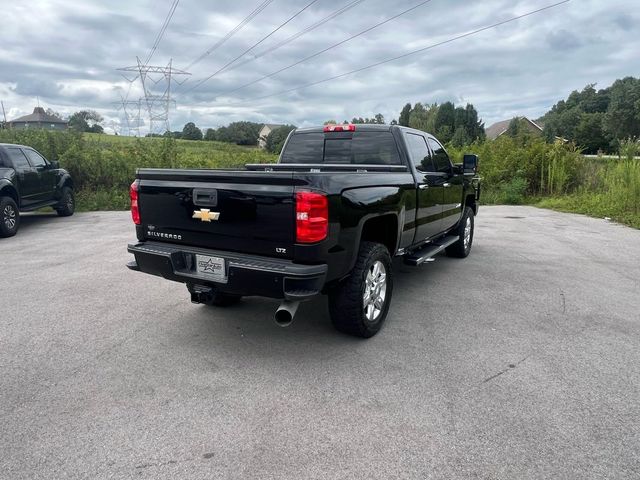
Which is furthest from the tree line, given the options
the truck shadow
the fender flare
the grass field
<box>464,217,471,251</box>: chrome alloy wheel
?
the fender flare

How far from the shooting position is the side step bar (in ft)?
16.1

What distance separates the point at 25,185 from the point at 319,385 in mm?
9555

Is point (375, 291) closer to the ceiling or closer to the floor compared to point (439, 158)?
closer to the floor

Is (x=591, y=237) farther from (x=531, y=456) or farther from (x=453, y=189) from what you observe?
(x=531, y=456)

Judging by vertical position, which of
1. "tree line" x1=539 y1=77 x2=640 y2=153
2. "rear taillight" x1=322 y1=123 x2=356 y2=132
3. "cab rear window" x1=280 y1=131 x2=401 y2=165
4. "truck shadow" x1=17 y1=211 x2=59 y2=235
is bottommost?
"truck shadow" x1=17 y1=211 x2=59 y2=235

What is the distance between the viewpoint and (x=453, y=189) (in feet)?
20.3

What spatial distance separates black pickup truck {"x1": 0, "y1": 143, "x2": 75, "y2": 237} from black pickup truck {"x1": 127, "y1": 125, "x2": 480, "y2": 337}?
6.90 metres

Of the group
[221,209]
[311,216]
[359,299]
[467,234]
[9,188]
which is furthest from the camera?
[9,188]

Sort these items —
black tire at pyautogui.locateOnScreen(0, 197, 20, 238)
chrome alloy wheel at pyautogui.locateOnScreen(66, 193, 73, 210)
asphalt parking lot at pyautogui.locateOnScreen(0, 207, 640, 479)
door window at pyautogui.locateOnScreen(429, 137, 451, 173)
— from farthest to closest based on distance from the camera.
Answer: chrome alloy wheel at pyautogui.locateOnScreen(66, 193, 73, 210), black tire at pyautogui.locateOnScreen(0, 197, 20, 238), door window at pyautogui.locateOnScreen(429, 137, 451, 173), asphalt parking lot at pyautogui.locateOnScreen(0, 207, 640, 479)

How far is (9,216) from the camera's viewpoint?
9062 millimetres

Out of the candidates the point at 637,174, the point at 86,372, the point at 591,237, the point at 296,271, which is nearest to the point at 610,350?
the point at 296,271

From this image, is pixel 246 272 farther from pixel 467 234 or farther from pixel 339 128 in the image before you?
pixel 467 234

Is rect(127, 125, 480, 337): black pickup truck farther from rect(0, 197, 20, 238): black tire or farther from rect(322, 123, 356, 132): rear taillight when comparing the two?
rect(0, 197, 20, 238): black tire

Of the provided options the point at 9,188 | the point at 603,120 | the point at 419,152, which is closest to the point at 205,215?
the point at 419,152
